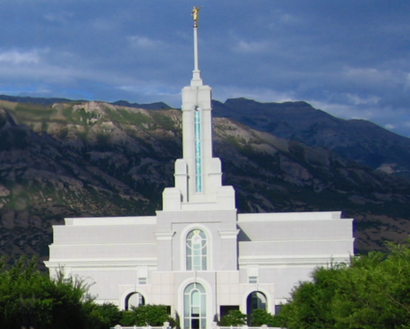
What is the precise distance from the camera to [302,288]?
55.6 m

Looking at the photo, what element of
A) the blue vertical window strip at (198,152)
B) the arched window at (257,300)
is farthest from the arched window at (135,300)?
the blue vertical window strip at (198,152)

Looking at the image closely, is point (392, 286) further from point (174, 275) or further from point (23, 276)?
point (174, 275)

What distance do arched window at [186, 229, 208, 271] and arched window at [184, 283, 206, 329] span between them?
97.2 inches

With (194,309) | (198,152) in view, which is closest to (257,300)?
(194,309)

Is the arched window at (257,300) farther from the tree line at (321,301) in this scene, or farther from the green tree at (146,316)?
the tree line at (321,301)

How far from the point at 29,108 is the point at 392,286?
74.6 m

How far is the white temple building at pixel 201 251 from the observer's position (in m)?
69.5

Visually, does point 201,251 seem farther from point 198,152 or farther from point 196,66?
point 196,66

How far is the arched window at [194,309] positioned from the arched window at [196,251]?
97.2 inches

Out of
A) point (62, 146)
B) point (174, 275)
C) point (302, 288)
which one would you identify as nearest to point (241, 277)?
point (174, 275)

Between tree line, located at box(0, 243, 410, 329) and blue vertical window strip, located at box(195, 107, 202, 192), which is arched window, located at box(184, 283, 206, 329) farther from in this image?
blue vertical window strip, located at box(195, 107, 202, 192)

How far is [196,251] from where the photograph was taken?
71375 millimetres

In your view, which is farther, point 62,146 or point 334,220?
point 62,146

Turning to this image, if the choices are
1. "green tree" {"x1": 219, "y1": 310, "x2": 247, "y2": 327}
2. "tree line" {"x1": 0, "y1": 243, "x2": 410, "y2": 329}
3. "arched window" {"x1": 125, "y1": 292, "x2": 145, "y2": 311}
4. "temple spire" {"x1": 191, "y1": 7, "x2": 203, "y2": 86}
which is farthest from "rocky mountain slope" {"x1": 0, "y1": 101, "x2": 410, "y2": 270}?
"tree line" {"x1": 0, "y1": 243, "x2": 410, "y2": 329}
